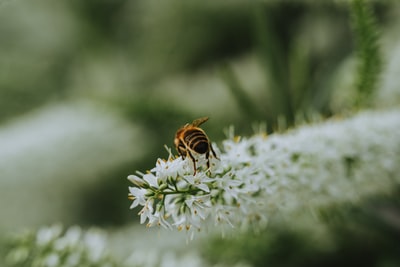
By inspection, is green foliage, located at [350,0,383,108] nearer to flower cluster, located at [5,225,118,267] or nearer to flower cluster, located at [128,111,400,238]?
flower cluster, located at [128,111,400,238]

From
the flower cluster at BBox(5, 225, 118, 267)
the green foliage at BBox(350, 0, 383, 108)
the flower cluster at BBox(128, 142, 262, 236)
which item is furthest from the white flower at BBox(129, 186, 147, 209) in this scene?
the green foliage at BBox(350, 0, 383, 108)

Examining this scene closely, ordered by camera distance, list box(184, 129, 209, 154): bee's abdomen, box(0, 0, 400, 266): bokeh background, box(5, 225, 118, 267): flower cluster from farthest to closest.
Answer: box(0, 0, 400, 266): bokeh background, box(5, 225, 118, 267): flower cluster, box(184, 129, 209, 154): bee's abdomen

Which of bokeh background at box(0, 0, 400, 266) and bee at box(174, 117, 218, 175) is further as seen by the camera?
bokeh background at box(0, 0, 400, 266)

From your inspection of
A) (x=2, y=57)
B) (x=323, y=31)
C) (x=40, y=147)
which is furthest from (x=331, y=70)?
(x=2, y=57)

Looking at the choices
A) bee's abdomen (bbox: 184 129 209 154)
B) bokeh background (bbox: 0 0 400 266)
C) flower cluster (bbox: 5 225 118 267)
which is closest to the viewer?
bee's abdomen (bbox: 184 129 209 154)

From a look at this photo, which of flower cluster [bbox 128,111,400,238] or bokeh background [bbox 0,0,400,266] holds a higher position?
bokeh background [bbox 0,0,400,266]

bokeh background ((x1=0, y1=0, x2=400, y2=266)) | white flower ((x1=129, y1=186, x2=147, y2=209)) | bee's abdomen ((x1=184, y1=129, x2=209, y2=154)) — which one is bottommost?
white flower ((x1=129, y1=186, x2=147, y2=209))

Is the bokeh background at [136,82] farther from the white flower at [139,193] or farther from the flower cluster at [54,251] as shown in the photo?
the white flower at [139,193]

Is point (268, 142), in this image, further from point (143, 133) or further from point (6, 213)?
point (6, 213)
